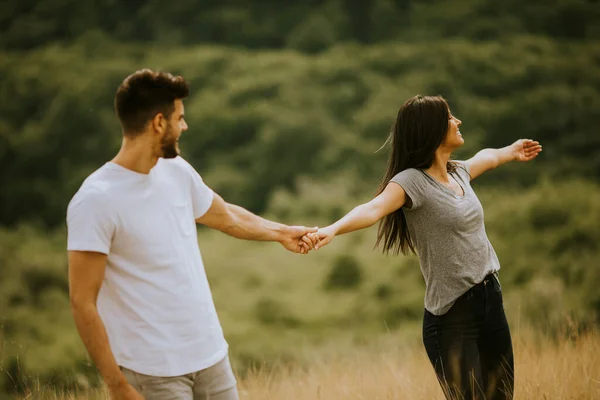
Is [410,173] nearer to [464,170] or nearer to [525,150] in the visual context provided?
[464,170]

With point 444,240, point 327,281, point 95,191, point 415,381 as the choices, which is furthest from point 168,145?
point 327,281

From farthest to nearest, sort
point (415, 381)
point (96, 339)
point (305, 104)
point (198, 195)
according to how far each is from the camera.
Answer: point (305, 104), point (415, 381), point (198, 195), point (96, 339)

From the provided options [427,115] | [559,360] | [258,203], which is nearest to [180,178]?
[427,115]

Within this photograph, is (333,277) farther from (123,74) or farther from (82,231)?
(82,231)

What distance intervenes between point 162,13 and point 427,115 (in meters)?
37.3

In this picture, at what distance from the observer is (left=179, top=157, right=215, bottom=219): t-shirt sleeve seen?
2627mm

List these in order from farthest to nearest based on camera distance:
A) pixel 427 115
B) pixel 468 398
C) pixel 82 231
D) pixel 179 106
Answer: pixel 427 115 < pixel 468 398 < pixel 179 106 < pixel 82 231

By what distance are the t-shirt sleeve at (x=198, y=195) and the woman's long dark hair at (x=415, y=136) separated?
817mm

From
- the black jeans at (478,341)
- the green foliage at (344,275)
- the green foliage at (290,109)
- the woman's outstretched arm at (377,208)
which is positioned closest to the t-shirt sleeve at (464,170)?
the woman's outstretched arm at (377,208)

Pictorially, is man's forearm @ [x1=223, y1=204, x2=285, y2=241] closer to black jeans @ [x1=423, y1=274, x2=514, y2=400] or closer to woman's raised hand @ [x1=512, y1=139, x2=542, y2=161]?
black jeans @ [x1=423, y1=274, x2=514, y2=400]

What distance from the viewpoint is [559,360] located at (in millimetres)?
4270

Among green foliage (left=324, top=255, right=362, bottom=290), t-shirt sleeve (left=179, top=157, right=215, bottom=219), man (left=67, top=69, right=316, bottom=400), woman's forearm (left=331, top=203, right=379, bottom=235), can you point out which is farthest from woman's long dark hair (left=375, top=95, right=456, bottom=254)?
green foliage (left=324, top=255, right=362, bottom=290)

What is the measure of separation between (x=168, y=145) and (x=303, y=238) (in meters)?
1.14

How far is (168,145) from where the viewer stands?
8.10 feet
